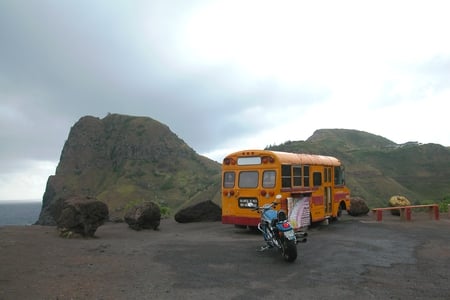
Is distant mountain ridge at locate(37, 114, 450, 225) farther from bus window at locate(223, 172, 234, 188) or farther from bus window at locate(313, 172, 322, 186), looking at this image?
bus window at locate(223, 172, 234, 188)

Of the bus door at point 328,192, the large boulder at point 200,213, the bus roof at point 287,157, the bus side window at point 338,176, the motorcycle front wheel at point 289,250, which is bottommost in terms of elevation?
the motorcycle front wheel at point 289,250

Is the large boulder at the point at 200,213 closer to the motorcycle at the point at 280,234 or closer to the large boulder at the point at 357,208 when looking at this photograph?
the large boulder at the point at 357,208

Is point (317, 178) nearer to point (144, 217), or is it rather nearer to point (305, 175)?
point (305, 175)

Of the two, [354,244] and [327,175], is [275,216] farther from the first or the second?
[327,175]

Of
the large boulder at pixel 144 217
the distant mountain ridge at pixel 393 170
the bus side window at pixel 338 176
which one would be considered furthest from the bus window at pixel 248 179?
the distant mountain ridge at pixel 393 170

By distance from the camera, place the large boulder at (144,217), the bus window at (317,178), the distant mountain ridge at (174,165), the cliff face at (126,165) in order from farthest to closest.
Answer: the cliff face at (126,165)
the distant mountain ridge at (174,165)
the large boulder at (144,217)
the bus window at (317,178)

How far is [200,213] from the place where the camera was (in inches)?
768

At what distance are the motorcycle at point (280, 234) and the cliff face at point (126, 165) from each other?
230 feet

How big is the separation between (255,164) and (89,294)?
8694 millimetres

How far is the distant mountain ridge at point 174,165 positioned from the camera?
2597 inches

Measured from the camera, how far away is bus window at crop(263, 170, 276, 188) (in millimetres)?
13570

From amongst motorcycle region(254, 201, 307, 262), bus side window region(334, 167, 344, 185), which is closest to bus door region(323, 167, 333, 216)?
bus side window region(334, 167, 344, 185)

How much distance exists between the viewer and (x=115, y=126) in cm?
13912

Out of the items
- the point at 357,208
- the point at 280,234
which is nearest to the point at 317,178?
the point at 280,234
